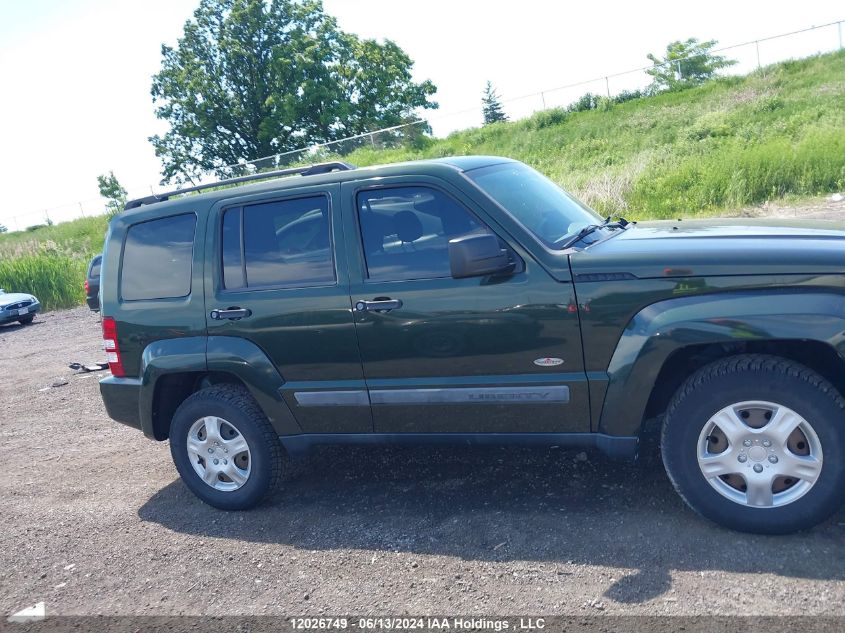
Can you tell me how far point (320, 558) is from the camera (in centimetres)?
439

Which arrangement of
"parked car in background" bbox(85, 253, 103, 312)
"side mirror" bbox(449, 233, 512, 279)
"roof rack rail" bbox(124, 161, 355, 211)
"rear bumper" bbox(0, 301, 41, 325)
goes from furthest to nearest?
"rear bumper" bbox(0, 301, 41, 325) → "parked car in background" bbox(85, 253, 103, 312) → "roof rack rail" bbox(124, 161, 355, 211) → "side mirror" bbox(449, 233, 512, 279)

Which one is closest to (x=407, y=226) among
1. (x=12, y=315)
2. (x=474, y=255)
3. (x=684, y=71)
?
(x=474, y=255)

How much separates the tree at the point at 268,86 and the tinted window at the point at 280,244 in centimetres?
4523

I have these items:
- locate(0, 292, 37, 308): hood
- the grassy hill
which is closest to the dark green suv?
the grassy hill

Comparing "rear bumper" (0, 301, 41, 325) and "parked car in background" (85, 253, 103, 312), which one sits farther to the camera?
"rear bumper" (0, 301, 41, 325)

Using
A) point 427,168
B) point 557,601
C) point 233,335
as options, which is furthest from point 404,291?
point 557,601

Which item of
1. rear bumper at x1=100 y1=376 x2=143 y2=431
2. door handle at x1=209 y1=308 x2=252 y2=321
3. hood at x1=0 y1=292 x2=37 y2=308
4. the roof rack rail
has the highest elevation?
the roof rack rail

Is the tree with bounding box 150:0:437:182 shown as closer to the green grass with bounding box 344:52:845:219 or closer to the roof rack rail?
the green grass with bounding box 344:52:845:219

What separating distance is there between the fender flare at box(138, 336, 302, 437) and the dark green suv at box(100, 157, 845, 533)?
0.01 metres

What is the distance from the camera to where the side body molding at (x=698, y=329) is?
362 cm

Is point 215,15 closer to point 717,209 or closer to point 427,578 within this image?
point 717,209

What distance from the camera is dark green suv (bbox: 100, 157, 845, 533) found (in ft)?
12.4

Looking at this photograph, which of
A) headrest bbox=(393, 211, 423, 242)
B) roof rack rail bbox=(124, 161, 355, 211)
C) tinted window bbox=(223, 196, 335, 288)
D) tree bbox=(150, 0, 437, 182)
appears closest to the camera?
headrest bbox=(393, 211, 423, 242)

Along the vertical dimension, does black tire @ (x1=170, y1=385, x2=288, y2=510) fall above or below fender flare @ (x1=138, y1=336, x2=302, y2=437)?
below
